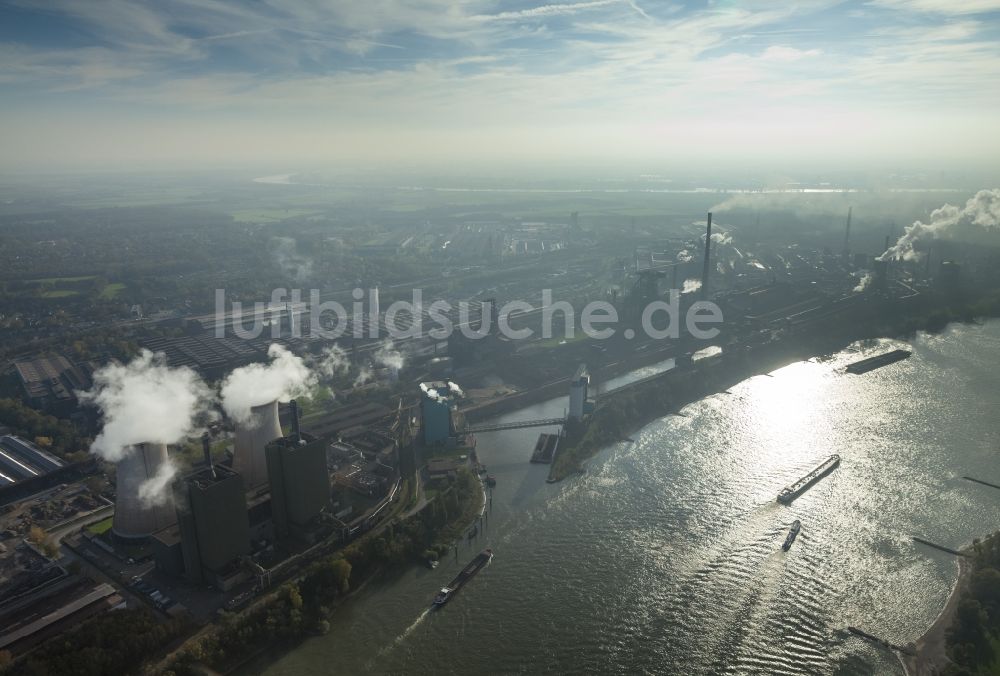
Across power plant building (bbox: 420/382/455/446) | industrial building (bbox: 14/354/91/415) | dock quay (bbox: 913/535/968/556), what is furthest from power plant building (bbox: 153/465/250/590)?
dock quay (bbox: 913/535/968/556)

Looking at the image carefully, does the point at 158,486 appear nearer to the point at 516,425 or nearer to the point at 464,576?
the point at 464,576

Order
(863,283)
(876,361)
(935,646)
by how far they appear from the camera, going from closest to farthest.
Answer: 1. (935,646)
2. (876,361)
3. (863,283)

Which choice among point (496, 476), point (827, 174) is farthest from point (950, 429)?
point (827, 174)

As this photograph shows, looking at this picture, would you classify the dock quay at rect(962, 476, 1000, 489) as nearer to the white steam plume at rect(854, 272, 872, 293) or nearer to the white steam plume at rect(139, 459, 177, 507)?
the white steam plume at rect(139, 459, 177, 507)

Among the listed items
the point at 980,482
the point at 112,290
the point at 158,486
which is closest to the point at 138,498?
the point at 158,486

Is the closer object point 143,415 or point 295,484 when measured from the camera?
point 143,415

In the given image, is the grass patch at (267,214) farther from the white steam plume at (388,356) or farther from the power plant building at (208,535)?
the power plant building at (208,535)

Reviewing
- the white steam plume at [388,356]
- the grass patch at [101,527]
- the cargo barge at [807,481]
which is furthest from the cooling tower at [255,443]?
the cargo barge at [807,481]

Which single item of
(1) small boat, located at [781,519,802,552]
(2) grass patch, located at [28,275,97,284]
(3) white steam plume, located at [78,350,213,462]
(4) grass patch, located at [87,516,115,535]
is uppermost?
(3) white steam plume, located at [78,350,213,462]
